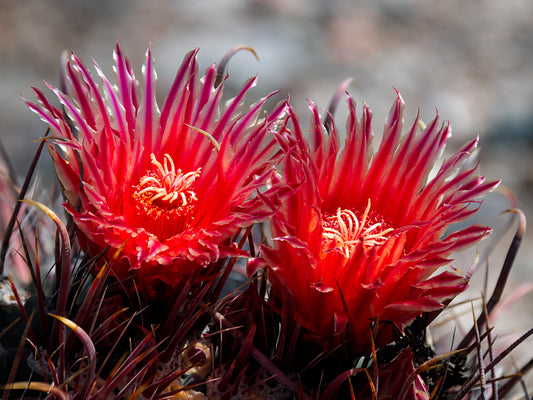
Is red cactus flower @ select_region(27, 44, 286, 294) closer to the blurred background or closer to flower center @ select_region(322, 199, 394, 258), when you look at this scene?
flower center @ select_region(322, 199, 394, 258)

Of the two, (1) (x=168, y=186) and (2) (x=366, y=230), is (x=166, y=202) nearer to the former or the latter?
(1) (x=168, y=186)

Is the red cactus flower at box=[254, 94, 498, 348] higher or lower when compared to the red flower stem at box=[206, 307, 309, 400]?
higher

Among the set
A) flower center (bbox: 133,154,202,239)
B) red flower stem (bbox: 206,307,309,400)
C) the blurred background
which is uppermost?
the blurred background

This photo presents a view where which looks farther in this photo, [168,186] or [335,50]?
[335,50]

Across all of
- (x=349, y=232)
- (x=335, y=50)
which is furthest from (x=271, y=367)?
(x=335, y=50)

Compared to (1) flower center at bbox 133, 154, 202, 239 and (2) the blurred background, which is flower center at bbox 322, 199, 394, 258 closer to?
(1) flower center at bbox 133, 154, 202, 239

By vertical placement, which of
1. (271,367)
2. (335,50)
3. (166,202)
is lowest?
(271,367)

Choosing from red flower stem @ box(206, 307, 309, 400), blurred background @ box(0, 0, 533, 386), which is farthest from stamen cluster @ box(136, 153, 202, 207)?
blurred background @ box(0, 0, 533, 386)

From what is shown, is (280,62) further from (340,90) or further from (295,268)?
(295,268)

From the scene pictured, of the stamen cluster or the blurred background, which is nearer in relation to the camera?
the stamen cluster
